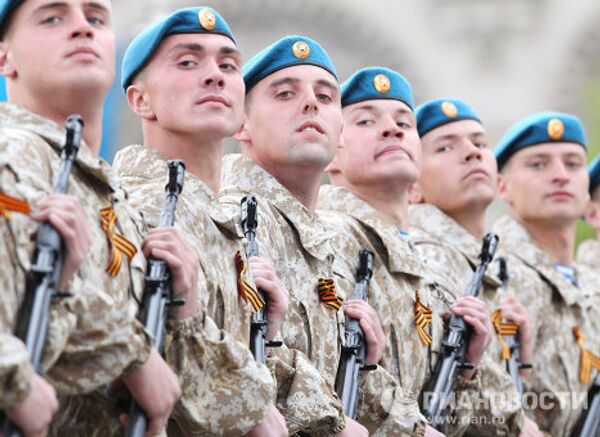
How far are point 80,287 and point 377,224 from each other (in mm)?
3394

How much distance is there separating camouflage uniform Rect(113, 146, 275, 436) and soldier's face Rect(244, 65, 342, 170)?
3.25 ft

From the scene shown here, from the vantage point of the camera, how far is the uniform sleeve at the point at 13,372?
536cm

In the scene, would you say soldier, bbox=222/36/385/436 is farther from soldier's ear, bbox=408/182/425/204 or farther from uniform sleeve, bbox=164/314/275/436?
soldier's ear, bbox=408/182/425/204

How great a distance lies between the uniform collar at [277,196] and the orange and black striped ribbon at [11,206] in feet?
8.01

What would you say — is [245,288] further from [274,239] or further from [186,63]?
[186,63]

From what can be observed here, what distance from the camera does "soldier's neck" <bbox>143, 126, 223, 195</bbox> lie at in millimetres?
7512

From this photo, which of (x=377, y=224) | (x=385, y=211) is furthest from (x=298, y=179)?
(x=385, y=211)

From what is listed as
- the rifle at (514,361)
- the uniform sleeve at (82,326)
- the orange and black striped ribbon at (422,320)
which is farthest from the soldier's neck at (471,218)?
the uniform sleeve at (82,326)

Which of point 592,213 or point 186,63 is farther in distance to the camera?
point 592,213

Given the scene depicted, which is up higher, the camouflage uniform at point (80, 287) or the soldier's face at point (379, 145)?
the soldier's face at point (379, 145)

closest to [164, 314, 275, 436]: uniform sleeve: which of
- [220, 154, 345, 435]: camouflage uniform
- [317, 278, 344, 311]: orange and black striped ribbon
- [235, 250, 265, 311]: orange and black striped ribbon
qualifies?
[235, 250, 265, 311]: orange and black striped ribbon

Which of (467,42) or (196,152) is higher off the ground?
(467,42)

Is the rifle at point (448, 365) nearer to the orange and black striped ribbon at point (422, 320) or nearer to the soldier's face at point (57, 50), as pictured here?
the orange and black striped ribbon at point (422, 320)

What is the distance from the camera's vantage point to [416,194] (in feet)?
34.8
